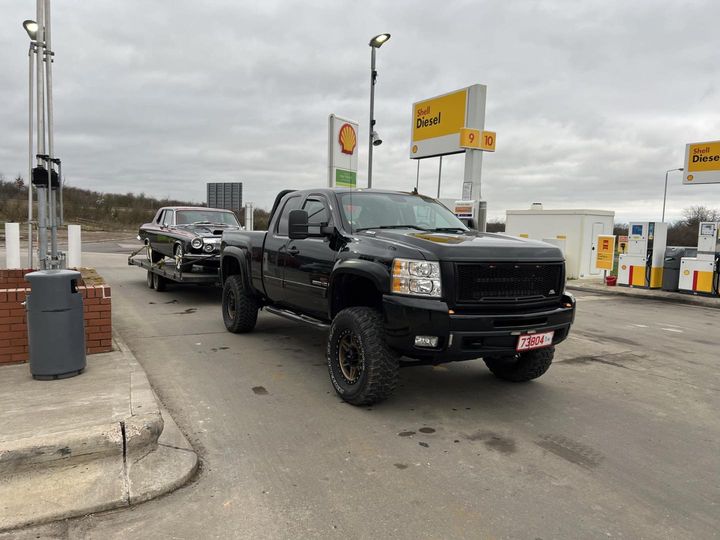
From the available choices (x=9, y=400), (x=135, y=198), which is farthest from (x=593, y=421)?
(x=135, y=198)

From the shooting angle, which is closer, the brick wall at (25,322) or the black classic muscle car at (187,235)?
the brick wall at (25,322)

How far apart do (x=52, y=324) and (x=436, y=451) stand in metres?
3.37

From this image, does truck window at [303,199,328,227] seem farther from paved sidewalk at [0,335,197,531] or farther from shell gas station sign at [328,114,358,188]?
shell gas station sign at [328,114,358,188]

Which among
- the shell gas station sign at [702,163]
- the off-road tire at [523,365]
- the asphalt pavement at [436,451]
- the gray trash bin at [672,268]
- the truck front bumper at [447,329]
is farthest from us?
the shell gas station sign at [702,163]

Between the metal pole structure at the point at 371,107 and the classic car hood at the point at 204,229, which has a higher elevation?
the metal pole structure at the point at 371,107

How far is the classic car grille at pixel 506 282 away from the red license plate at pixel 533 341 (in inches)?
12.7

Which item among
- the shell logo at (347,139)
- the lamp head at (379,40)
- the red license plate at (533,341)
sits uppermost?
the lamp head at (379,40)

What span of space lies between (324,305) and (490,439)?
83.8 inches

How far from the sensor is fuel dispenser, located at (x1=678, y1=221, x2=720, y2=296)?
14016 mm

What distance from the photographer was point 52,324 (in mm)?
4496

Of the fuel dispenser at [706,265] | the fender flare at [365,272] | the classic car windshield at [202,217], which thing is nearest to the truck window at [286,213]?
the fender flare at [365,272]

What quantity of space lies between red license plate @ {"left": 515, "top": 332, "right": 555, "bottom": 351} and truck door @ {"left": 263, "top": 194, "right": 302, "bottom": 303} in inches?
116

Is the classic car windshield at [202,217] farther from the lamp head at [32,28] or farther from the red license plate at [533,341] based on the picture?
the red license plate at [533,341]

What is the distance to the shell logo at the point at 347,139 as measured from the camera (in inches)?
496
